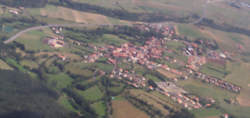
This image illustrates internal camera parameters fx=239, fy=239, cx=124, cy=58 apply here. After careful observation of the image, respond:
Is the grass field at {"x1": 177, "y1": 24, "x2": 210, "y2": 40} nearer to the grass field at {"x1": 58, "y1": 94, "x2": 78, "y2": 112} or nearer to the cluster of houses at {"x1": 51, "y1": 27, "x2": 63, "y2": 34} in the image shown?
the cluster of houses at {"x1": 51, "y1": 27, "x2": 63, "y2": 34}

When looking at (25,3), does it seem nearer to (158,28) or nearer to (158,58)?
(158,28)

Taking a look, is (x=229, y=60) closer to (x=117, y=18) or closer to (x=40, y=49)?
(x=117, y=18)

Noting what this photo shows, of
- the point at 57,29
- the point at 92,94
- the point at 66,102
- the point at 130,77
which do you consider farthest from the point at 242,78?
the point at 57,29

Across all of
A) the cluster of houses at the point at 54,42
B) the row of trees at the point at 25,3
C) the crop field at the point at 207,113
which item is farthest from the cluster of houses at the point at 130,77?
the row of trees at the point at 25,3

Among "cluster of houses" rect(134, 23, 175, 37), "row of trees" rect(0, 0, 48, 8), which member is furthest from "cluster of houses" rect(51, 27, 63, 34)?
"cluster of houses" rect(134, 23, 175, 37)

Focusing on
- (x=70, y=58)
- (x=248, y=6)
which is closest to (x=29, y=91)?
(x=70, y=58)
